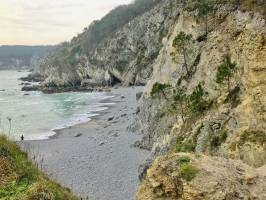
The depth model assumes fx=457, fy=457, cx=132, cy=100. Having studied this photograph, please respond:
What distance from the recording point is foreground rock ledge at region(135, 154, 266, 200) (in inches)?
428

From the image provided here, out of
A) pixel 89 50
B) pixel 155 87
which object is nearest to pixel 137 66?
pixel 89 50

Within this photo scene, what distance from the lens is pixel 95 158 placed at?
46.7 m

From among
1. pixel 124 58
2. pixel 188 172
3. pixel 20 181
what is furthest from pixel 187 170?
pixel 124 58

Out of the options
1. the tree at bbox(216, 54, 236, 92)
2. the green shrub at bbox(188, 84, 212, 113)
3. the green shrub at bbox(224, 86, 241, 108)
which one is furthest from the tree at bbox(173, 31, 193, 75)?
the green shrub at bbox(224, 86, 241, 108)

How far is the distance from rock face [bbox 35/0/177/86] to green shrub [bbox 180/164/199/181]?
108 meters

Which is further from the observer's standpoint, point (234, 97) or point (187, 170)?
point (234, 97)

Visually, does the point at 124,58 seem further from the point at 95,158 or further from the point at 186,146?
the point at 186,146

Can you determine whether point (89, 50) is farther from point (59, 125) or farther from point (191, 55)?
point (191, 55)

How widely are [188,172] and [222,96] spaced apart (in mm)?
26142

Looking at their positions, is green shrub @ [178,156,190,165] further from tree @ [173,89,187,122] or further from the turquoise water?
the turquoise water

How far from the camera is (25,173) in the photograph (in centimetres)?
1662

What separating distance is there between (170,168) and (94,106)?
84065 millimetres

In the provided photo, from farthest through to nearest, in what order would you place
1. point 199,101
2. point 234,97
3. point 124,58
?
point 124,58
point 199,101
point 234,97

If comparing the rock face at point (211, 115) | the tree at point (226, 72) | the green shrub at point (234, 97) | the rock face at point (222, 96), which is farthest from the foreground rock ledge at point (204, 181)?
the tree at point (226, 72)
